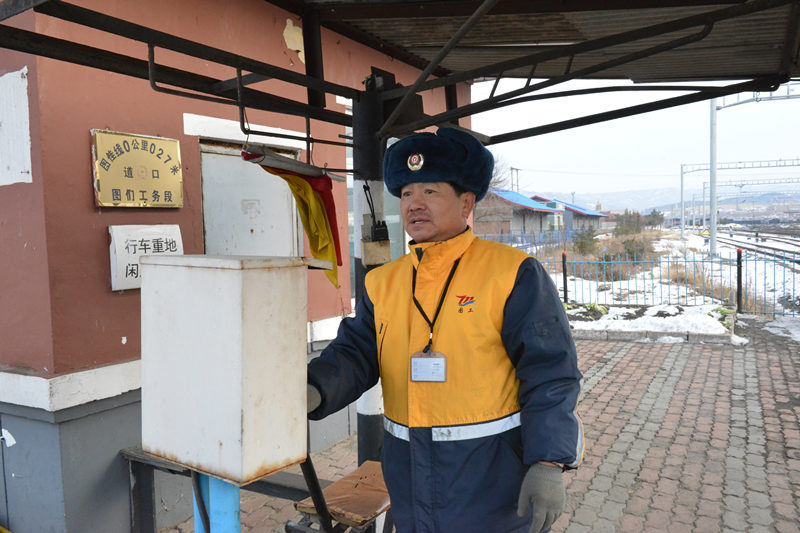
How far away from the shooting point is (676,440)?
550 centimetres

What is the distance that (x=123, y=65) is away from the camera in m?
2.57

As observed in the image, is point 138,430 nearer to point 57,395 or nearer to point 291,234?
point 57,395

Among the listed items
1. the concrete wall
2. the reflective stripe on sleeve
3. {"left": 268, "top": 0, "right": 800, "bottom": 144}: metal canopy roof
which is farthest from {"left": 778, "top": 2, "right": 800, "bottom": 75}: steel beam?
the concrete wall

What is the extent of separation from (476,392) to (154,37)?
6.10 feet

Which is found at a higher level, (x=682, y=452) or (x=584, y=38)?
(x=584, y=38)

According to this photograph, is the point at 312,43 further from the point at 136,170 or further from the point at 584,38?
the point at 584,38

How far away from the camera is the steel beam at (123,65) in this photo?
223cm

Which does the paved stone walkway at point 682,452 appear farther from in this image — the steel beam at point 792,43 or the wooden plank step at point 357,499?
the steel beam at point 792,43

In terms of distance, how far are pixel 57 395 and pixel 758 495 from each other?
16.5 feet

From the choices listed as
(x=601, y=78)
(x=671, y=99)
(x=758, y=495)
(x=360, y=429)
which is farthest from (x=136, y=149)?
(x=758, y=495)

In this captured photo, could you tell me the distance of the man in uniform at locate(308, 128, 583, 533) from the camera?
6.06ft

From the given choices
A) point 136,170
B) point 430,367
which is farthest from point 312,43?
point 430,367

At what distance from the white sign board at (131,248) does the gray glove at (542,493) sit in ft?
9.48

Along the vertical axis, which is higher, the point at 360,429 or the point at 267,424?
the point at 267,424
